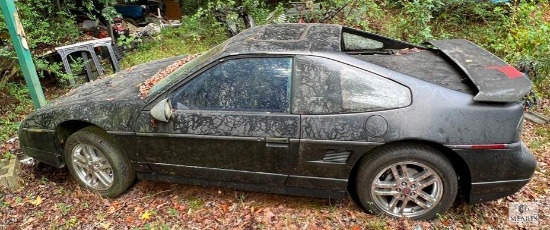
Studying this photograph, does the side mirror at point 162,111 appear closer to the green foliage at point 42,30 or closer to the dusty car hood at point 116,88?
the dusty car hood at point 116,88

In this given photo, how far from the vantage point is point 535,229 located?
3.01 m

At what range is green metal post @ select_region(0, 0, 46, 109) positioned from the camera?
4.14 m

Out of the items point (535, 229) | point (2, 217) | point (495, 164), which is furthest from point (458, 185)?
point (2, 217)

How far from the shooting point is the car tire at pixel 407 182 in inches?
109

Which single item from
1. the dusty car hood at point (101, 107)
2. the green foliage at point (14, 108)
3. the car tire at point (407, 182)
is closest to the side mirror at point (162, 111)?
the dusty car hood at point (101, 107)

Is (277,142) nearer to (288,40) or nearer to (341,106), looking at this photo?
(341,106)

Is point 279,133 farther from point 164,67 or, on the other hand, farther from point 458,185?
point 164,67

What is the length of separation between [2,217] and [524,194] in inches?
186

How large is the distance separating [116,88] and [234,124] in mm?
1403

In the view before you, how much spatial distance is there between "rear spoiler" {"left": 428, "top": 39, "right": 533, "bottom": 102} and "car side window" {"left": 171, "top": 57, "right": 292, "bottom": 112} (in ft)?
4.55

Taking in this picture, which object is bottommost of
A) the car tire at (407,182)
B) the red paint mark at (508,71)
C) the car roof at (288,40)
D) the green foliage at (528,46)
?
the car tire at (407,182)

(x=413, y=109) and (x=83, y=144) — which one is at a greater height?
(x=413, y=109)

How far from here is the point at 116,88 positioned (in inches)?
141

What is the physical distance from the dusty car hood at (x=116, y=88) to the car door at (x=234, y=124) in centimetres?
46
